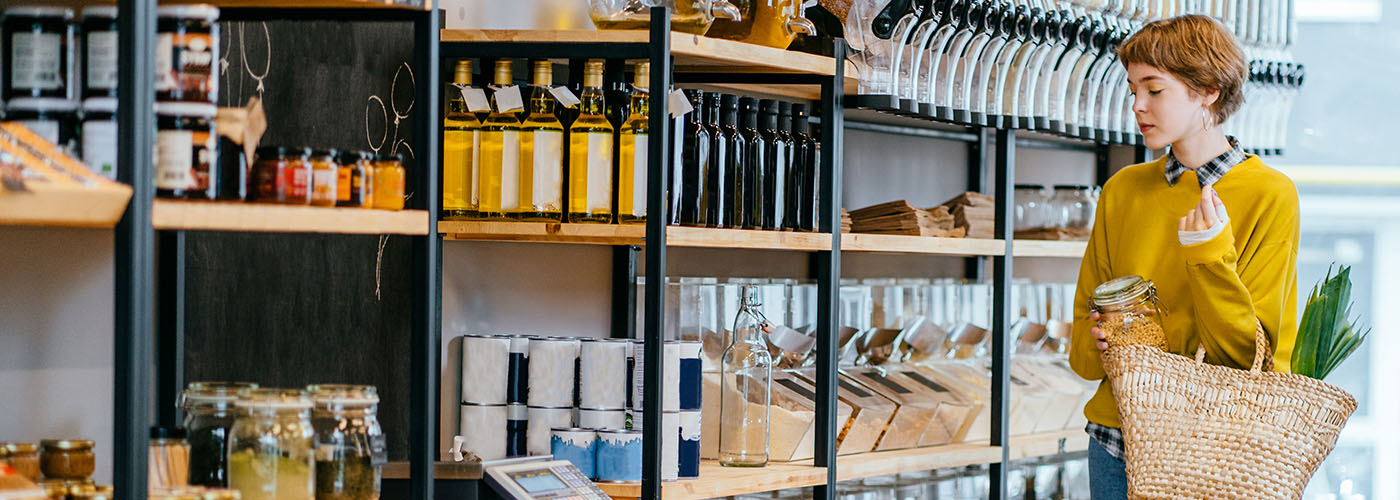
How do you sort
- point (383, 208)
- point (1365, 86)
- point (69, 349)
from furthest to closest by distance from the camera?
1. point (1365, 86)
2. point (69, 349)
3. point (383, 208)

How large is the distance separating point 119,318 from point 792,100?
2.05 meters

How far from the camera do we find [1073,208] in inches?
154

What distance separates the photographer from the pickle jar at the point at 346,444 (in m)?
1.84

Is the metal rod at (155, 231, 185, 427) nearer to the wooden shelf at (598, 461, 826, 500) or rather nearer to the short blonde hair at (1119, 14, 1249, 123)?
the wooden shelf at (598, 461, 826, 500)

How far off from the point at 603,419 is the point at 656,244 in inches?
15.0

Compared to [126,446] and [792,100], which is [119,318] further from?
[792,100]

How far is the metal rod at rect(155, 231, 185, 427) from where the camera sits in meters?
2.30

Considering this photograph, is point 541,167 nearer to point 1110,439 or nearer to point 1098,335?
point 1098,335

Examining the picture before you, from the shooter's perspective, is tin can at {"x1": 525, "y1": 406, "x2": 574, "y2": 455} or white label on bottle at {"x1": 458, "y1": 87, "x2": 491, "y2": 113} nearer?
white label on bottle at {"x1": 458, "y1": 87, "x2": 491, "y2": 113}

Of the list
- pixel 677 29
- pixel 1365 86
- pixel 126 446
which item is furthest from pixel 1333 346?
pixel 1365 86

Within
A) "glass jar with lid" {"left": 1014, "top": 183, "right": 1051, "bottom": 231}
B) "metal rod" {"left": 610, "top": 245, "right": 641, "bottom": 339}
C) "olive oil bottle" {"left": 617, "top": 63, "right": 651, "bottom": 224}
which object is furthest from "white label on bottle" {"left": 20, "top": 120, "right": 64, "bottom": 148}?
A: "glass jar with lid" {"left": 1014, "top": 183, "right": 1051, "bottom": 231}

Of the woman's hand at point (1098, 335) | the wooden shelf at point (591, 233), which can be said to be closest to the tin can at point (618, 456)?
the wooden shelf at point (591, 233)

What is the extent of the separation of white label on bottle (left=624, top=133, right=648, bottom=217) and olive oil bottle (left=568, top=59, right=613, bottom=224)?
39mm

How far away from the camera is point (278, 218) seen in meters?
1.66
